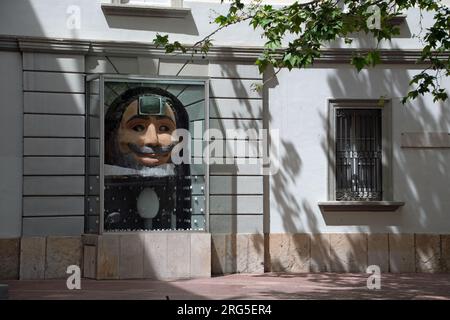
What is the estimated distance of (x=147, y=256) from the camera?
14023 mm

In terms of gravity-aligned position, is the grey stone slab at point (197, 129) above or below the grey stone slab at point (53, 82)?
below

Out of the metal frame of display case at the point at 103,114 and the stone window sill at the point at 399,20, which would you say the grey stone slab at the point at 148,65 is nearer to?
the metal frame of display case at the point at 103,114

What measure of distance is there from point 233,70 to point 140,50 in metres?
1.64

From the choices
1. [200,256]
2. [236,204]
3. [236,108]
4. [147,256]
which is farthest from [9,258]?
[236,108]

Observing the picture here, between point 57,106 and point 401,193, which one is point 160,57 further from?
point 401,193

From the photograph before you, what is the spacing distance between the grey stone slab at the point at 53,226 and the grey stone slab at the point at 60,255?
102 mm

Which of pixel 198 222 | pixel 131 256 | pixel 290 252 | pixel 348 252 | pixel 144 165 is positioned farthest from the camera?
pixel 348 252

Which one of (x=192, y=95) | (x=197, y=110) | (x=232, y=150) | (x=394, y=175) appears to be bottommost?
(x=394, y=175)

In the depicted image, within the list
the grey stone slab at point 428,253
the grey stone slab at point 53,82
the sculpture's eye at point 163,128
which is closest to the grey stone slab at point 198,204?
the sculpture's eye at point 163,128

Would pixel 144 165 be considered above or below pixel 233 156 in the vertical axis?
below

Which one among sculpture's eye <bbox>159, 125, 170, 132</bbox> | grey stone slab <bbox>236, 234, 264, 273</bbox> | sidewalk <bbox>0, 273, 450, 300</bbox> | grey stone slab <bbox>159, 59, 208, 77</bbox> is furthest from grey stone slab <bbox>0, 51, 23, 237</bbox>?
grey stone slab <bbox>236, 234, 264, 273</bbox>

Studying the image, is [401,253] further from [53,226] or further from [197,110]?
[53,226]

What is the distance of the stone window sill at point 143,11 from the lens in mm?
14259

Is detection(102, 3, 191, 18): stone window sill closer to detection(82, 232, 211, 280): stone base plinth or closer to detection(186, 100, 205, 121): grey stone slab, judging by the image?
detection(186, 100, 205, 121): grey stone slab
